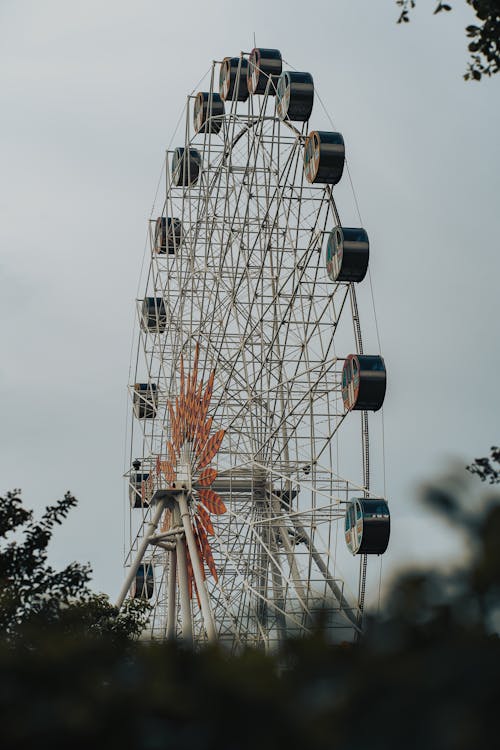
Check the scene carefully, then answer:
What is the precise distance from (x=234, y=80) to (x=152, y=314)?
9.03 m

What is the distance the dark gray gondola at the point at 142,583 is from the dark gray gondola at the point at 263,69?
15458 millimetres

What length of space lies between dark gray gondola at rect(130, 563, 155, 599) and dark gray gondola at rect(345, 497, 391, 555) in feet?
47.2

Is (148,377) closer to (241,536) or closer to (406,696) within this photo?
(241,536)

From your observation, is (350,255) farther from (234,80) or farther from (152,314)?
(152,314)

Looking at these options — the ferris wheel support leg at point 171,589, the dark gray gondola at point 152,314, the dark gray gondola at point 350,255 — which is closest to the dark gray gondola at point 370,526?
the dark gray gondola at point 350,255

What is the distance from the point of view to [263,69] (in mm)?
30828

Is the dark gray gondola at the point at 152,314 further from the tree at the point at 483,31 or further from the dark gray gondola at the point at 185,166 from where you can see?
the tree at the point at 483,31

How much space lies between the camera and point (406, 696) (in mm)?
3910

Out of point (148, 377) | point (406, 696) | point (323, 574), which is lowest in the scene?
point (406, 696)

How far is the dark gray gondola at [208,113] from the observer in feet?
108

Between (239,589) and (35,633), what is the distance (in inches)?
960

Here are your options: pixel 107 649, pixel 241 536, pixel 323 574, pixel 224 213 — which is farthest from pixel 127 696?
pixel 224 213

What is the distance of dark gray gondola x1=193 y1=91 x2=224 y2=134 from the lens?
3297 centimetres

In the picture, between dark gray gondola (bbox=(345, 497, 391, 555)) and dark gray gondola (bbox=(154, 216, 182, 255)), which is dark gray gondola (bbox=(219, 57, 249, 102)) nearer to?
dark gray gondola (bbox=(154, 216, 182, 255))
